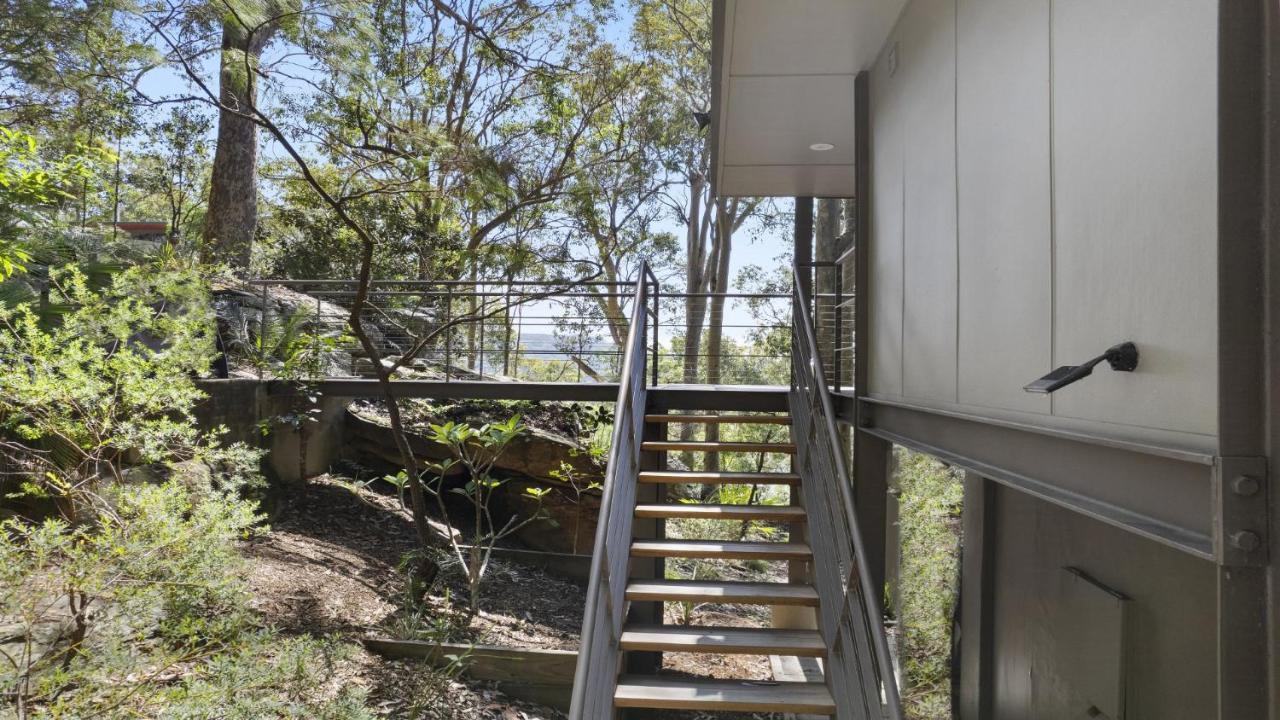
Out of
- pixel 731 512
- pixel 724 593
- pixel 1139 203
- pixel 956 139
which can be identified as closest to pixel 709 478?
pixel 731 512

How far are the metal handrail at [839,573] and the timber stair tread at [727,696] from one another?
116 millimetres

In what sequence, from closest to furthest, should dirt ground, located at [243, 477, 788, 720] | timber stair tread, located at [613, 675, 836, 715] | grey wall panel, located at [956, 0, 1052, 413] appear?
1. grey wall panel, located at [956, 0, 1052, 413]
2. timber stair tread, located at [613, 675, 836, 715]
3. dirt ground, located at [243, 477, 788, 720]

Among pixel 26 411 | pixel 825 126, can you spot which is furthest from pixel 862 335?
pixel 26 411

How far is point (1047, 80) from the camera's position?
2.64 meters

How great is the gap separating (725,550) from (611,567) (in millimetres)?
916

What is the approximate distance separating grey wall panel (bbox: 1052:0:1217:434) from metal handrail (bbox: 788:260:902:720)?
3.87ft

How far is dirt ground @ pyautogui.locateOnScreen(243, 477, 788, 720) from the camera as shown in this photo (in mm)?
5559

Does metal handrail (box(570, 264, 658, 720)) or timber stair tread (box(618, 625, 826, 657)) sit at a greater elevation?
metal handrail (box(570, 264, 658, 720))

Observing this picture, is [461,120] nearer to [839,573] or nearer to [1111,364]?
[839,573]

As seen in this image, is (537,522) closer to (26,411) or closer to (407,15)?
(26,411)

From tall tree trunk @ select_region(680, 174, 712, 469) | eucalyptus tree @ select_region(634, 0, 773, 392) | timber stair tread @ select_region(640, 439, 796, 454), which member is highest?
eucalyptus tree @ select_region(634, 0, 773, 392)

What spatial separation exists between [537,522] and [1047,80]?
7.77 m

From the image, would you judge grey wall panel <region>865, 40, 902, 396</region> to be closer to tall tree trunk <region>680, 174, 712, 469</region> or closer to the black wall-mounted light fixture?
the black wall-mounted light fixture

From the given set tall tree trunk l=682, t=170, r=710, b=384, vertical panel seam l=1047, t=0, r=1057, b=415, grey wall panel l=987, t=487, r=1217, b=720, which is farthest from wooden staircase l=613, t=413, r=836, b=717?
tall tree trunk l=682, t=170, r=710, b=384
